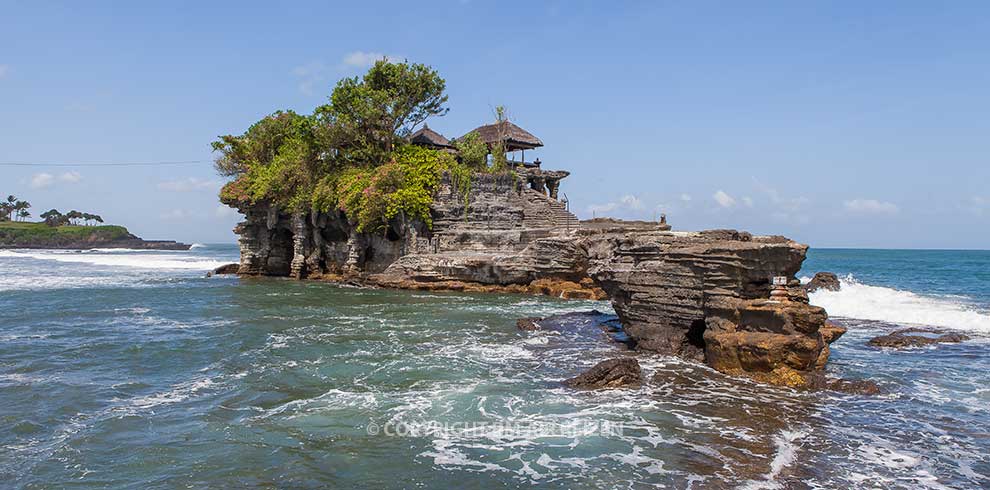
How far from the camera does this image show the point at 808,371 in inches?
443

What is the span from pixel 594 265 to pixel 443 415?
8.57 m

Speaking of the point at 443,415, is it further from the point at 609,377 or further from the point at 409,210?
the point at 409,210

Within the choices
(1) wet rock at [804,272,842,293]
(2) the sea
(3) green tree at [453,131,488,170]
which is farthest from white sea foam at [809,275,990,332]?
(3) green tree at [453,131,488,170]

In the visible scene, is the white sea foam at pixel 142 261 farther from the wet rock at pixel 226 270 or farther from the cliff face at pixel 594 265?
the cliff face at pixel 594 265

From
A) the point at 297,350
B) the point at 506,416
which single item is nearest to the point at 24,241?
the point at 297,350

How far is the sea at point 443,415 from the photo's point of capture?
7066 millimetres

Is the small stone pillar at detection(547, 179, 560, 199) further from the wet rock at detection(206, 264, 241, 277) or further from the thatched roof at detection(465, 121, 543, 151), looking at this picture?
the wet rock at detection(206, 264, 241, 277)

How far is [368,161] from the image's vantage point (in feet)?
116

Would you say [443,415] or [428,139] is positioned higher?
[428,139]

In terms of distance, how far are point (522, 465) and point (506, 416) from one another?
6.06 feet

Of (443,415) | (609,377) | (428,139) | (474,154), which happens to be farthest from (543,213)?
(443,415)

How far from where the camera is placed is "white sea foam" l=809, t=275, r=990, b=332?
66.9 ft

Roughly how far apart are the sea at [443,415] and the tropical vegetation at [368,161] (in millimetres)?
14327

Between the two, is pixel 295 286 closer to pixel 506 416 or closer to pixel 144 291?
pixel 144 291
